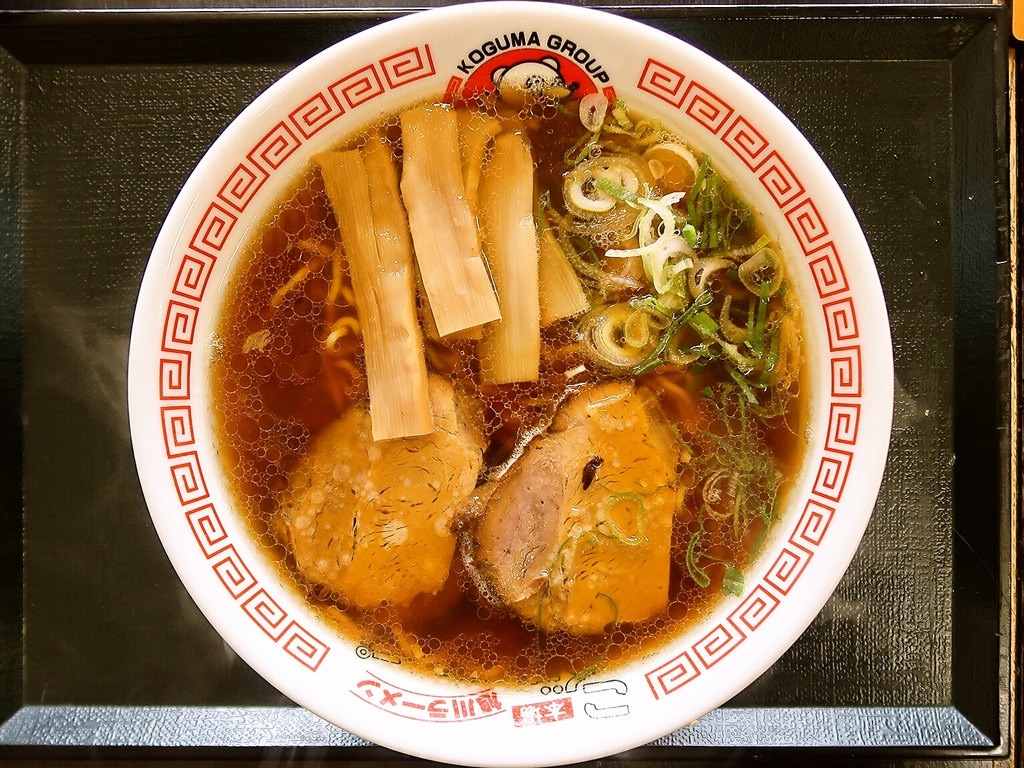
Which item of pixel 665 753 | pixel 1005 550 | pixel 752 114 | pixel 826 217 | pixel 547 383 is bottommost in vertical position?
pixel 665 753

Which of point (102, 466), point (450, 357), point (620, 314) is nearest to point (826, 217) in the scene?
point (620, 314)

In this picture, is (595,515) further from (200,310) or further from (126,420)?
(126,420)

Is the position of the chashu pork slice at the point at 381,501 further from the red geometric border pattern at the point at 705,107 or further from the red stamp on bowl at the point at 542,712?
the red geometric border pattern at the point at 705,107

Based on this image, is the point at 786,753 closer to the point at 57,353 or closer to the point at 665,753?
the point at 665,753

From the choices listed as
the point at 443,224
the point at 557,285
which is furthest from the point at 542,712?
the point at 443,224

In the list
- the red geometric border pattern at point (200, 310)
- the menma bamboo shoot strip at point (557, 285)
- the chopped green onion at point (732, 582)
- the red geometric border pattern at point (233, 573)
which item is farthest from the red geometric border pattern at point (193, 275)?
the chopped green onion at point (732, 582)
